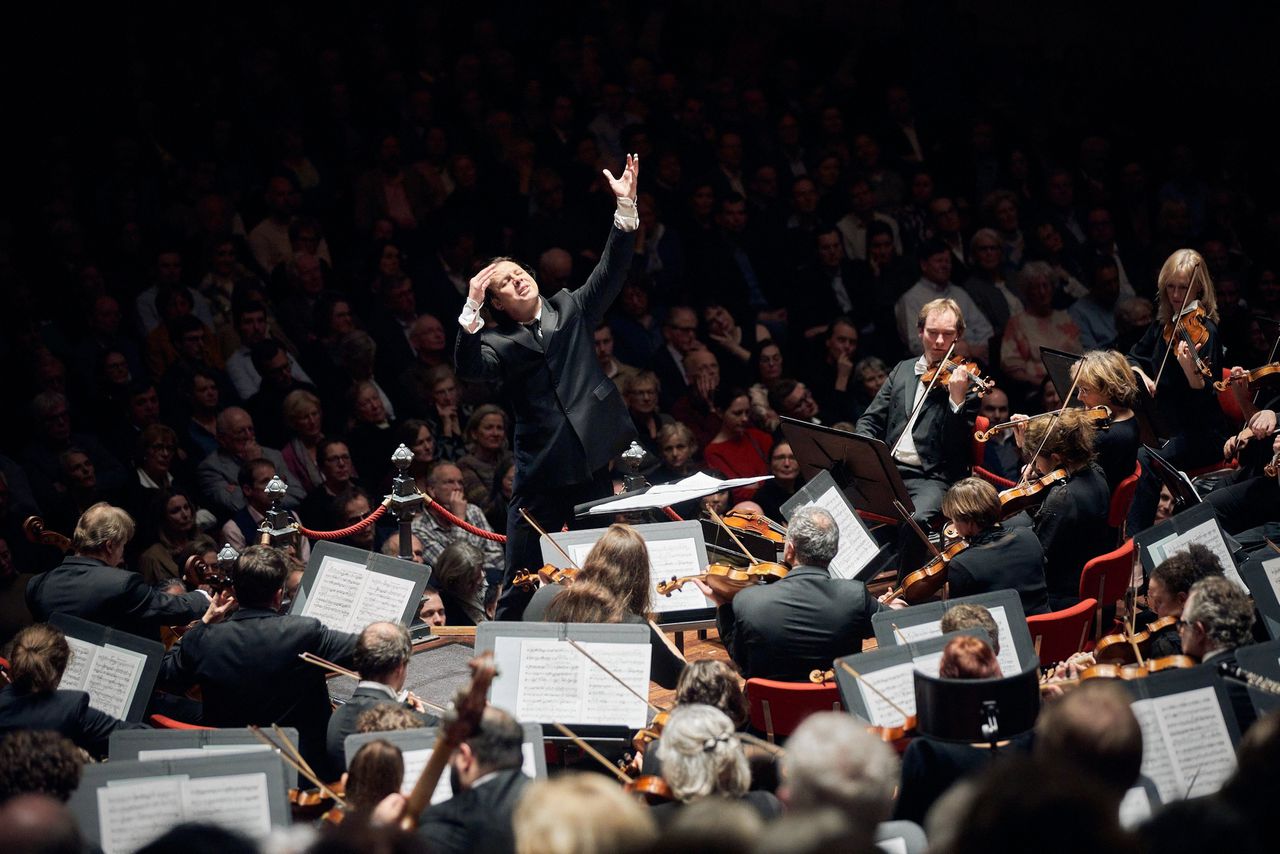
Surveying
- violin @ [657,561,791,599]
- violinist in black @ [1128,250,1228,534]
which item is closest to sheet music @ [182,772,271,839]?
violin @ [657,561,791,599]

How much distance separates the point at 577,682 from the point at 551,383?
5.49 feet

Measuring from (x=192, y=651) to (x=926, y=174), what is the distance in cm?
690

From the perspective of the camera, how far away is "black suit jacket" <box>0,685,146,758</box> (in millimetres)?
4168

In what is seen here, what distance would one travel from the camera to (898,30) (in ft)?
Answer: 39.4

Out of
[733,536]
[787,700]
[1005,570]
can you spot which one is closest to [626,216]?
[733,536]

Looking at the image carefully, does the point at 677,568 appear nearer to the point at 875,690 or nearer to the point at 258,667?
the point at 875,690

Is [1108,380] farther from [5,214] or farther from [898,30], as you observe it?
[898,30]

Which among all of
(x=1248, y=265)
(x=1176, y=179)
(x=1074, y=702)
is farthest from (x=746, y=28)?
(x=1074, y=702)

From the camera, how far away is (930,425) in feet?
19.9

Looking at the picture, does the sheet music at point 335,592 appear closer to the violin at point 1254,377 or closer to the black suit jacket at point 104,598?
the black suit jacket at point 104,598

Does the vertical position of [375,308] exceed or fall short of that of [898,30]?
it falls short

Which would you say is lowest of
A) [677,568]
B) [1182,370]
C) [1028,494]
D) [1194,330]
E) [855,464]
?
[677,568]

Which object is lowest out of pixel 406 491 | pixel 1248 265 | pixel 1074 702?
pixel 1074 702

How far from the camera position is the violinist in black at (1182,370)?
21.0 feet
